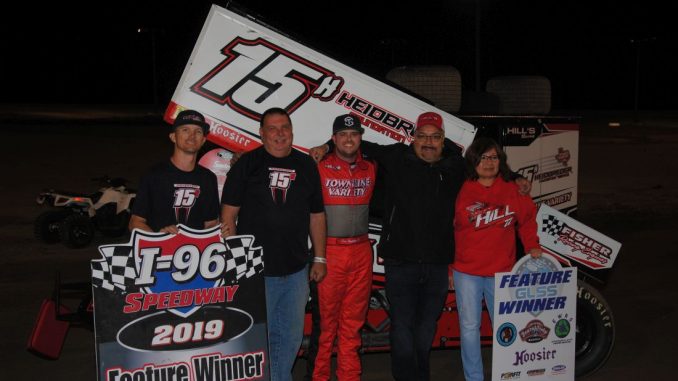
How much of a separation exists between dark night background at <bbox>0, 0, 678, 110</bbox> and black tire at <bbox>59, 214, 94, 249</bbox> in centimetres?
4983

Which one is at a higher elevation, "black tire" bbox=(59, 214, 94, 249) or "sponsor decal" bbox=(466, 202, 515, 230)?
"sponsor decal" bbox=(466, 202, 515, 230)

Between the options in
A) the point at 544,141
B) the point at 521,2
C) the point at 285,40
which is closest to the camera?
the point at 285,40

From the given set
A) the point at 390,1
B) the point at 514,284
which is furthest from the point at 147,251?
the point at 390,1

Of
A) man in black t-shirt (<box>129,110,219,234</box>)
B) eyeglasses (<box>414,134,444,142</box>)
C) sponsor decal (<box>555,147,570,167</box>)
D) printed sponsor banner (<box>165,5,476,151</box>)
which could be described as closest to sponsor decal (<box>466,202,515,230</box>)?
eyeglasses (<box>414,134,444,142</box>)

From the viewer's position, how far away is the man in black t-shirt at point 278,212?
3936 mm

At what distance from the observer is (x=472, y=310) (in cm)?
427

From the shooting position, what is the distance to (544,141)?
5133 mm

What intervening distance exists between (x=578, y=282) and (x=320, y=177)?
193cm

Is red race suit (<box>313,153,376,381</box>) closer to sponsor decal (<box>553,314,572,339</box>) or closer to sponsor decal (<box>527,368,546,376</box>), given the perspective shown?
A: sponsor decal (<box>527,368,546,376</box>)

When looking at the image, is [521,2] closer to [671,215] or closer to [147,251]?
[671,215]

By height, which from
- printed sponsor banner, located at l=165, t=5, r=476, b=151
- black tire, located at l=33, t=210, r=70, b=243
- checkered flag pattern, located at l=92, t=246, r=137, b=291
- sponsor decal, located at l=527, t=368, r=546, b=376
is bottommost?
sponsor decal, located at l=527, t=368, r=546, b=376

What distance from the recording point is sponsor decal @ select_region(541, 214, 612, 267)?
468cm

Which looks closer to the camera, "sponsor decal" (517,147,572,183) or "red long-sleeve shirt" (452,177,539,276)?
"red long-sleeve shirt" (452,177,539,276)

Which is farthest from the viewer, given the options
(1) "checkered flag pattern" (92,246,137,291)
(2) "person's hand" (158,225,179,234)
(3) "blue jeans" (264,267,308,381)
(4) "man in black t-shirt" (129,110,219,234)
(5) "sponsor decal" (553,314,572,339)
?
(5) "sponsor decal" (553,314,572,339)
